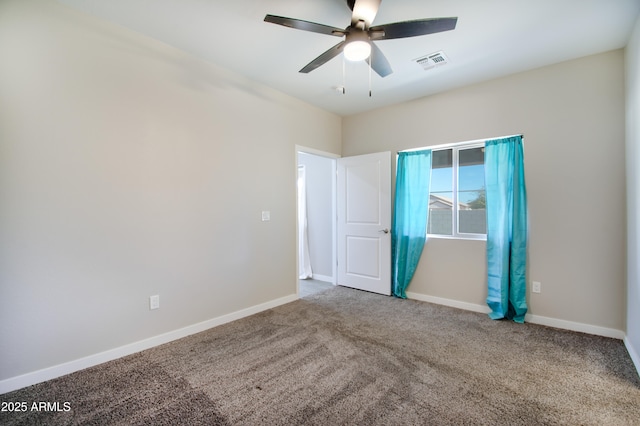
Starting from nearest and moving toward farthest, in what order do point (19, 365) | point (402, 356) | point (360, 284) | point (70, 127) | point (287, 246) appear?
point (19, 365) → point (70, 127) → point (402, 356) → point (287, 246) → point (360, 284)

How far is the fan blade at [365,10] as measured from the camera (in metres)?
1.76

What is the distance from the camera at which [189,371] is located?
7.18 feet

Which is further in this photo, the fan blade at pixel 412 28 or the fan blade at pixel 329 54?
the fan blade at pixel 329 54

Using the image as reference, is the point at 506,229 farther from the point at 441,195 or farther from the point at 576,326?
the point at 576,326

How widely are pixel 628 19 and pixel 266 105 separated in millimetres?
3288

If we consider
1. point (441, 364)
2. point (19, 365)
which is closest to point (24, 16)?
point (19, 365)

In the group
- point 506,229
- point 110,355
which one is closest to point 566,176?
point 506,229

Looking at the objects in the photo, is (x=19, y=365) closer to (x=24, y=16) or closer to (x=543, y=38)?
(x=24, y=16)

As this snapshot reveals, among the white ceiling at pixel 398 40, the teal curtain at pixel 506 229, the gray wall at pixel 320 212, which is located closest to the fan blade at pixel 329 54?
the white ceiling at pixel 398 40

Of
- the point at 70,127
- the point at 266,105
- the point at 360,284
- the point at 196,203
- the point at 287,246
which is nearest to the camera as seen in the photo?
the point at 70,127

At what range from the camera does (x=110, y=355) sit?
91.5 inches

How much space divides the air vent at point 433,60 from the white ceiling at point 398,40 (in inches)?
2.3

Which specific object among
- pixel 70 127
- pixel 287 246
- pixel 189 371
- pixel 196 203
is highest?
pixel 70 127

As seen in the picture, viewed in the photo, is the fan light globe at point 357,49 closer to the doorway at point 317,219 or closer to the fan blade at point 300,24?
the fan blade at point 300,24
